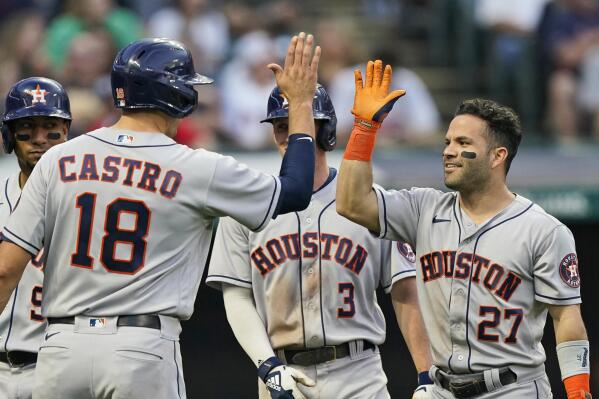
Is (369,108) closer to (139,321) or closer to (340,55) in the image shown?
(139,321)

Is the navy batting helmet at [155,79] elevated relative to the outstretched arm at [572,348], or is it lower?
elevated

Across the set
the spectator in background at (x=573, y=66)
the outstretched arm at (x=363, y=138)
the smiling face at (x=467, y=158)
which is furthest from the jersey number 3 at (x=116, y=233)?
the spectator in background at (x=573, y=66)

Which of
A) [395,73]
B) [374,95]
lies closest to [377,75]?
[374,95]

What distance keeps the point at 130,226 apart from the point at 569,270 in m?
1.68

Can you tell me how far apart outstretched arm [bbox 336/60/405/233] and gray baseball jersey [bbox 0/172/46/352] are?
49.4 inches

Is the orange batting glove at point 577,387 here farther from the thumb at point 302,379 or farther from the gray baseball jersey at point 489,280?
the thumb at point 302,379

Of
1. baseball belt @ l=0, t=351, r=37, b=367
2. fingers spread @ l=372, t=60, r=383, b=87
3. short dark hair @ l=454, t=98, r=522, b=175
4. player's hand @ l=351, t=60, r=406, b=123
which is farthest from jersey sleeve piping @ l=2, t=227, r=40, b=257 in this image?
short dark hair @ l=454, t=98, r=522, b=175

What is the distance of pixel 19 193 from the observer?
188 inches

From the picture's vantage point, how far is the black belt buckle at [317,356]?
4727mm

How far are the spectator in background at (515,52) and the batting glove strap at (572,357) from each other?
507cm

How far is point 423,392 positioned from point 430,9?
6.43 m

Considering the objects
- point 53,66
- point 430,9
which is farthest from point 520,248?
point 430,9

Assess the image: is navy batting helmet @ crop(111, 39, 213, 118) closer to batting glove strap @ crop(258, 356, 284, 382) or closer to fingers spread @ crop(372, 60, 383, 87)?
fingers spread @ crop(372, 60, 383, 87)

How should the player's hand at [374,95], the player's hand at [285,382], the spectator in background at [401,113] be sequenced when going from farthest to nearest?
the spectator in background at [401,113]
the player's hand at [285,382]
the player's hand at [374,95]
